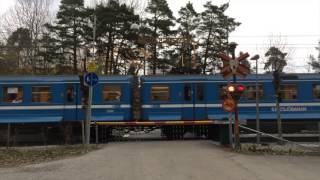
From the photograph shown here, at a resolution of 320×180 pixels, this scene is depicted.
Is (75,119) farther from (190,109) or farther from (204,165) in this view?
(204,165)

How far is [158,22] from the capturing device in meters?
60.7

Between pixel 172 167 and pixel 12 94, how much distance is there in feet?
56.8

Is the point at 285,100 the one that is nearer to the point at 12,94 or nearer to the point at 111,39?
the point at 12,94

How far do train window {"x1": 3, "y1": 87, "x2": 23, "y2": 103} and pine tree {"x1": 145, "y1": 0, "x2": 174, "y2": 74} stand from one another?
28.7 m

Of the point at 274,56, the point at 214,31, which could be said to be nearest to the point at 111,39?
the point at 214,31

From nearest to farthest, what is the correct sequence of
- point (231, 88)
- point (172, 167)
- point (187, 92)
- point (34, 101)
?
point (172, 167), point (231, 88), point (34, 101), point (187, 92)

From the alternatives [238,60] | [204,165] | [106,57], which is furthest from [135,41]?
[204,165]

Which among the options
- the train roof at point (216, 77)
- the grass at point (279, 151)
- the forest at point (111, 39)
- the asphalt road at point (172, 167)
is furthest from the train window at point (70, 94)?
the forest at point (111, 39)

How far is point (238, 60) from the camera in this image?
2386cm

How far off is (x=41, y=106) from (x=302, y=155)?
1594 centimetres

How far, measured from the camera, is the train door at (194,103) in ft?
107

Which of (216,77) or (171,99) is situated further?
(216,77)

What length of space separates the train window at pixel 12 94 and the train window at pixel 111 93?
4599 mm

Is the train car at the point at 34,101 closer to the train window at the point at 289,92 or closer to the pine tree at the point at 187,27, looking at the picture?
the train window at the point at 289,92
